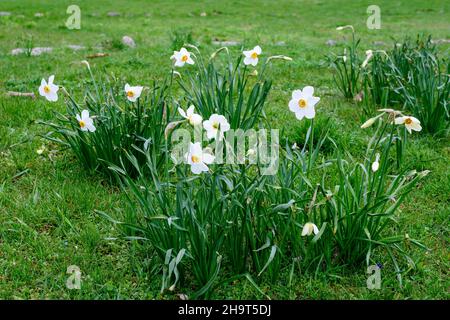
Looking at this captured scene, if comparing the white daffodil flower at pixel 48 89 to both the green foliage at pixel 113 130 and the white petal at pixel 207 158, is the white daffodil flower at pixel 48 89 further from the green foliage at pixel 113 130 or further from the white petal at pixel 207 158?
the white petal at pixel 207 158

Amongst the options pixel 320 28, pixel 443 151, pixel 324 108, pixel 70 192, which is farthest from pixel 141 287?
pixel 320 28

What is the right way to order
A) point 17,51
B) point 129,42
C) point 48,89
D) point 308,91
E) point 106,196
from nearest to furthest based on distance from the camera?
point 308,91 → point 48,89 → point 106,196 → point 17,51 → point 129,42

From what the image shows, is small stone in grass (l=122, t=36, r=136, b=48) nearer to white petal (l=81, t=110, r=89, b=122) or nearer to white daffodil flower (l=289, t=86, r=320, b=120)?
white petal (l=81, t=110, r=89, b=122)

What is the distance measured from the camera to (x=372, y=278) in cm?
251

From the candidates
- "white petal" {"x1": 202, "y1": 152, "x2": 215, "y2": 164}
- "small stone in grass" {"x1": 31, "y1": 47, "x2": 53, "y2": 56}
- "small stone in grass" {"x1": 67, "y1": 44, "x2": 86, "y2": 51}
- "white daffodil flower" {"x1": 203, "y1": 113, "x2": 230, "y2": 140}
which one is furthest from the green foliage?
"small stone in grass" {"x1": 67, "y1": 44, "x2": 86, "y2": 51}

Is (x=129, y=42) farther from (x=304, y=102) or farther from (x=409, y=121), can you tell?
(x=409, y=121)

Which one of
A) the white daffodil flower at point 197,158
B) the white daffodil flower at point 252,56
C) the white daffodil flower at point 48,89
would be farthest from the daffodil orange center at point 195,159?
the white daffodil flower at point 48,89

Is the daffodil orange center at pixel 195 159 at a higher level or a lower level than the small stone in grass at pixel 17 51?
lower

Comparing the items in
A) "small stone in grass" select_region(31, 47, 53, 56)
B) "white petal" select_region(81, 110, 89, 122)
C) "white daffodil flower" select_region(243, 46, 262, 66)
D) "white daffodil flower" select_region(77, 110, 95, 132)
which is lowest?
"white daffodil flower" select_region(77, 110, 95, 132)

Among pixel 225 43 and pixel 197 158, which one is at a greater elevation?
pixel 225 43

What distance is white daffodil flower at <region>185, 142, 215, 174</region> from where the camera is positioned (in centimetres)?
230

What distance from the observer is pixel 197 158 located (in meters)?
2.31

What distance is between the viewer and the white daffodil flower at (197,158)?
7.56 ft

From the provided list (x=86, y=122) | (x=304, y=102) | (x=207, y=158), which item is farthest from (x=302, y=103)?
(x=86, y=122)
